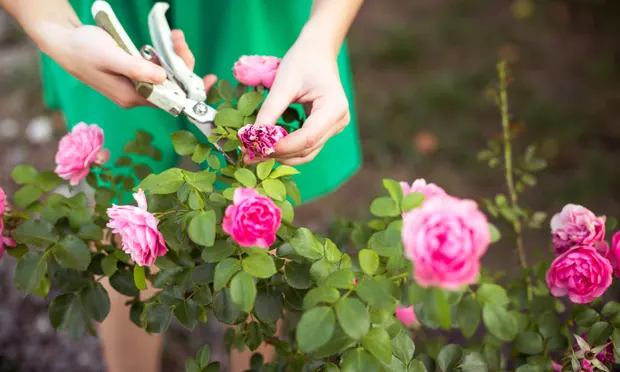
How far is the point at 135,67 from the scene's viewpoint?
3.57ft

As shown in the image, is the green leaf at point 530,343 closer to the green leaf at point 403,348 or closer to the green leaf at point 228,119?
the green leaf at point 403,348

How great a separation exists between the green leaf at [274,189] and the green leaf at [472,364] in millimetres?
419

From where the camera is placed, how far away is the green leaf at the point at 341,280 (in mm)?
831

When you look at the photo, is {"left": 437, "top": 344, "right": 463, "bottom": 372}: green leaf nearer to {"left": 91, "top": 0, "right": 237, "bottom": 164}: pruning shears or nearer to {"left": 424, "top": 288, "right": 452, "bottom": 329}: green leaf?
{"left": 424, "top": 288, "right": 452, "bottom": 329}: green leaf

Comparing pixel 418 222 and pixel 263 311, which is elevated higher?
pixel 418 222

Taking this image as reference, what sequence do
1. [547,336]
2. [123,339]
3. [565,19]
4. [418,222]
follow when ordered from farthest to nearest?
[565,19]
[123,339]
[547,336]
[418,222]

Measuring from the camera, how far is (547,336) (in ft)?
3.57

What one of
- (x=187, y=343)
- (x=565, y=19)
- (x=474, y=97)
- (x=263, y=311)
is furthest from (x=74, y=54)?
(x=565, y=19)

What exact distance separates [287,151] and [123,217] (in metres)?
0.30

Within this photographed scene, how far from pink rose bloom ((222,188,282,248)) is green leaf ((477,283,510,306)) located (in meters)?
0.32

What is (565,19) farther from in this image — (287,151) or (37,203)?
(37,203)

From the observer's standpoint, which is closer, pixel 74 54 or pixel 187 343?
pixel 74 54

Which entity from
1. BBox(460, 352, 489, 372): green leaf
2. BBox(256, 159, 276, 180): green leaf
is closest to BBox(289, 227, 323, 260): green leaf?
BBox(256, 159, 276, 180): green leaf

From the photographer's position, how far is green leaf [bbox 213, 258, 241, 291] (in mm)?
866
